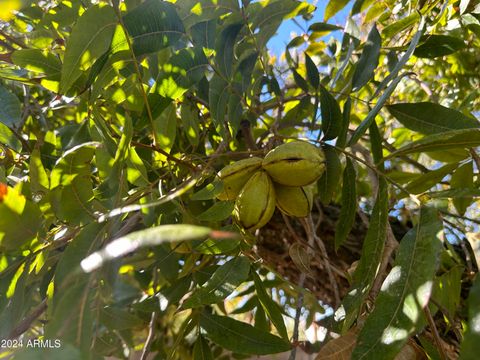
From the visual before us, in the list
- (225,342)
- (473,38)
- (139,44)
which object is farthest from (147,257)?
(473,38)

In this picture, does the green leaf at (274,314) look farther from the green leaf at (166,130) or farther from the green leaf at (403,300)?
the green leaf at (166,130)

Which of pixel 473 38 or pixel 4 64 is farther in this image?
pixel 473 38

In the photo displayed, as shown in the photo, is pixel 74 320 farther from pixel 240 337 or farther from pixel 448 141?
pixel 448 141

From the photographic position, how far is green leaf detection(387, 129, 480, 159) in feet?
2.99

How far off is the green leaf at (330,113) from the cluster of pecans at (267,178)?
10cm

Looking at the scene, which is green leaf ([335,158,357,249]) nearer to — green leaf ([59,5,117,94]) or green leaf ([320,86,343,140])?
green leaf ([320,86,343,140])

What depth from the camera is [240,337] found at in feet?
3.43

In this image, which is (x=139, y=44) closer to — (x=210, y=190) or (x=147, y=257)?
(x=210, y=190)

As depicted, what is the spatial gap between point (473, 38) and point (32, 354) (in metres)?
2.29

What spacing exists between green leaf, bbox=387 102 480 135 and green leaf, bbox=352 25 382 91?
0.33ft

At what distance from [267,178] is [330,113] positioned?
0.25 m

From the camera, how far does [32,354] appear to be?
505mm

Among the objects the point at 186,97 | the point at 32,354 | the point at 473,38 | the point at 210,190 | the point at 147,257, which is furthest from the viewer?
the point at 473,38


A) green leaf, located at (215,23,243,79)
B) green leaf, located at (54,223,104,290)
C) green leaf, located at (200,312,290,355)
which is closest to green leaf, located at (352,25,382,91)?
green leaf, located at (215,23,243,79)
